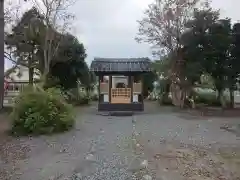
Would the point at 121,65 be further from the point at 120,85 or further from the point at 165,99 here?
the point at 165,99

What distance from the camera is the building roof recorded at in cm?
2150

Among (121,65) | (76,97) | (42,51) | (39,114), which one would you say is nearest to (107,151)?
(39,114)

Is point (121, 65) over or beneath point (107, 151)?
over

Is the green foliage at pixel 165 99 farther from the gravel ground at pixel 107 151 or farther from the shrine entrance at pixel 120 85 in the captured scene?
the gravel ground at pixel 107 151

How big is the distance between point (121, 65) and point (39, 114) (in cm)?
1177

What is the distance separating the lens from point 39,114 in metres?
11.0

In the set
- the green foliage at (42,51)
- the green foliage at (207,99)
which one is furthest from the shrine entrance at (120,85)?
the green foliage at (207,99)

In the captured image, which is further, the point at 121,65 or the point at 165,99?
the point at 165,99

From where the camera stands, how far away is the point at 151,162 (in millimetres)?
6648

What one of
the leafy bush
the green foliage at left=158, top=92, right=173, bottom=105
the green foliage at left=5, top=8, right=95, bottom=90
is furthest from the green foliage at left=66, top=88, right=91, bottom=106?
the leafy bush

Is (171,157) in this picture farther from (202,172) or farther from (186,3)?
(186,3)

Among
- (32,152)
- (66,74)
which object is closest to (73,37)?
(66,74)

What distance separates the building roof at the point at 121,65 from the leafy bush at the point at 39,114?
32.5 feet

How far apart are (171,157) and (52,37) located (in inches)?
676
